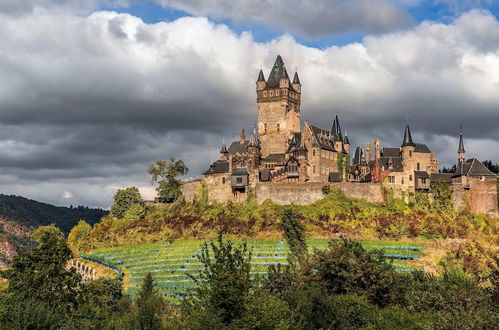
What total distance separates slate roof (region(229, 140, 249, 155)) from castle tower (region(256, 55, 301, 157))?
9.40 feet

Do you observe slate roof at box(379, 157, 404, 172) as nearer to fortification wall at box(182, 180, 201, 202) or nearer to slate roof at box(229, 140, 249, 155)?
slate roof at box(229, 140, 249, 155)

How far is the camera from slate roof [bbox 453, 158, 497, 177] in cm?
8900

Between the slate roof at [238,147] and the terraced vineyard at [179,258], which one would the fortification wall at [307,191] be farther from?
the slate roof at [238,147]

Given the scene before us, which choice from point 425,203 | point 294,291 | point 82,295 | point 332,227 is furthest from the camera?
point 425,203

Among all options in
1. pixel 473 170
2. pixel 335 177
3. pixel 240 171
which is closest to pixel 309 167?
pixel 335 177

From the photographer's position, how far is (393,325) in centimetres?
4066

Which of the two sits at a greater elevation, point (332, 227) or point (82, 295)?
point (332, 227)

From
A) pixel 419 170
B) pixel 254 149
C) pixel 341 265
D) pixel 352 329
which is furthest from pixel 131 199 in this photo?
pixel 352 329

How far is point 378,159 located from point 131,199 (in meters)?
41.4

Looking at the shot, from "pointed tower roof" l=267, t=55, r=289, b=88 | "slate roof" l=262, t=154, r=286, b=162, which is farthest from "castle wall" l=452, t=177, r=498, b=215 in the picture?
"pointed tower roof" l=267, t=55, r=289, b=88

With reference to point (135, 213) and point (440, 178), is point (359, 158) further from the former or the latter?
point (135, 213)

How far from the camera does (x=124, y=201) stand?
107 m

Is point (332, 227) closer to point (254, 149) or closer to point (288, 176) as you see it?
point (288, 176)

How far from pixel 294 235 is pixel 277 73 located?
4606 centimetres
